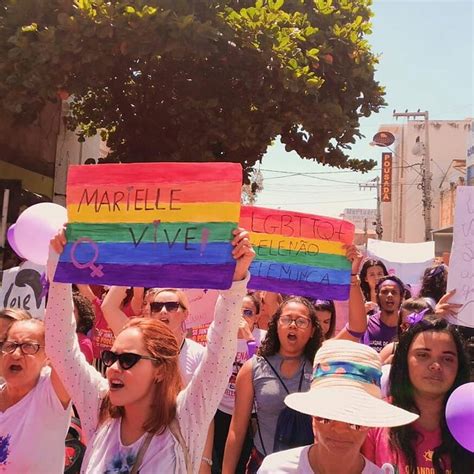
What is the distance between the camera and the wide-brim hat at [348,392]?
1.83 metres

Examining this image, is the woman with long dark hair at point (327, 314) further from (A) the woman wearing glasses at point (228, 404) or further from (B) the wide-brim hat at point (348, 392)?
(B) the wide-brim hat at point (348, 392)

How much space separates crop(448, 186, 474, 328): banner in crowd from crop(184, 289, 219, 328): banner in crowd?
1.61 m

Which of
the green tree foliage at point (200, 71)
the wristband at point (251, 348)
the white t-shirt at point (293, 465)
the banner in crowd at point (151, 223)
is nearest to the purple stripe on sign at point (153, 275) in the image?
the banner in crowd at point (151, 223)

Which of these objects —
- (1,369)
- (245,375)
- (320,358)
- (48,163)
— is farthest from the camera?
(48,163)

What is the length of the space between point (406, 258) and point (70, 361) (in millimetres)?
6904

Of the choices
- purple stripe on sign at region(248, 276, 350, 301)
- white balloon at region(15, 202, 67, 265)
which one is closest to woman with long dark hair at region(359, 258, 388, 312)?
purple stripe on sign at region(248, 276, 350, 301)

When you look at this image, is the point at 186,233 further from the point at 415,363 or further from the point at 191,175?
the point at 415,363

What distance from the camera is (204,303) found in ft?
14.2

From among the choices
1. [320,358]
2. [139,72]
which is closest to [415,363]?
[320,358]

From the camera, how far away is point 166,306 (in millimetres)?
3396

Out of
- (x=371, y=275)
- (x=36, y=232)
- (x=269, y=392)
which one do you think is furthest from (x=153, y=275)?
(x=371, y=275)

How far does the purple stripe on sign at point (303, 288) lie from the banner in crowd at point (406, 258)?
15.8 ft

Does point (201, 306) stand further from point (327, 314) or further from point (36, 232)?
point (36, 232)

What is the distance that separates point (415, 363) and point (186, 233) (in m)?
1.02
